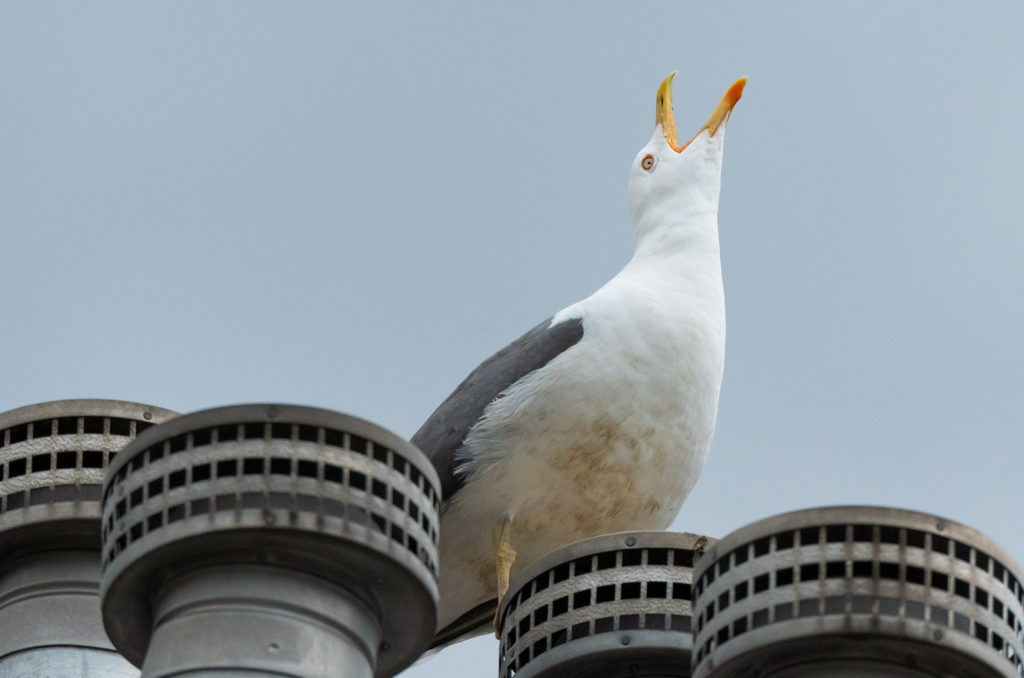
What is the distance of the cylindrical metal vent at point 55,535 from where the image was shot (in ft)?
61.6

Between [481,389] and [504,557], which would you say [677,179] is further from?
[504,557]

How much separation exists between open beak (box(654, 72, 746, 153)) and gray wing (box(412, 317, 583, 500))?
3556mm

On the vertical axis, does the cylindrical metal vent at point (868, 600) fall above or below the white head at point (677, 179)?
below

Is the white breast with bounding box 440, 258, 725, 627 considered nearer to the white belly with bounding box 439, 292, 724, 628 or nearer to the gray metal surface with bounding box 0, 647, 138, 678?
the white belly with bounding box 439, 292, 724, 628

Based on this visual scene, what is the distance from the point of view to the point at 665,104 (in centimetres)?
2317

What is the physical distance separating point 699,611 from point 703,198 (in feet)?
23.4

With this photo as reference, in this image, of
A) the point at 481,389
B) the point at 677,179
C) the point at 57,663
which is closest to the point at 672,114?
the point at 677,179

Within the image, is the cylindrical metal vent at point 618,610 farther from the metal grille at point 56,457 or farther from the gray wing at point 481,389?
the metal grille at point 56,457

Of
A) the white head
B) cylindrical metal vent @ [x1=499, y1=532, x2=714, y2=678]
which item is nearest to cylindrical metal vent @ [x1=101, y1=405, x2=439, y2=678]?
cylindrical metal vent @ [x1=499, y1=532, x2=714, y2=678]

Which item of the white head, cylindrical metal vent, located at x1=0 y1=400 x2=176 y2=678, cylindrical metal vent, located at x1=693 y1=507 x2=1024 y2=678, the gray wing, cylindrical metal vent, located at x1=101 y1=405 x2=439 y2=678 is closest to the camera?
cylindrical metal vent, located at x1=693 y1=507 x2=1024 y2=678

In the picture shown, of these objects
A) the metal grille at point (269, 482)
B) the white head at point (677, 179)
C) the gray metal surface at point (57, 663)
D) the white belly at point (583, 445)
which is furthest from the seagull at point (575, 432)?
the metal grille at point (269, 482)

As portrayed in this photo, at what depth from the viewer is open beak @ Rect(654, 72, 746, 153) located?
22453 millimetres

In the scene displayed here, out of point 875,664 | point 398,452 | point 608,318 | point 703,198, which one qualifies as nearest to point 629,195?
point 703,198

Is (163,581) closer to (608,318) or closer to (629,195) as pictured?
(608,318)
